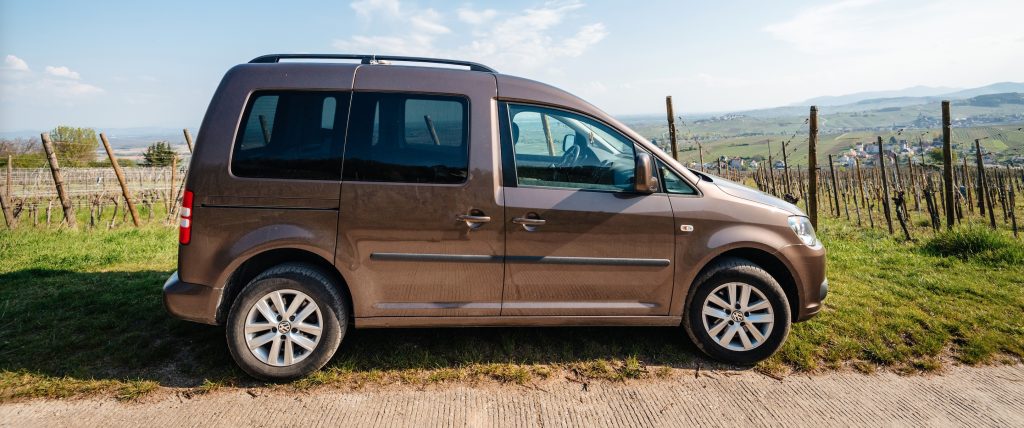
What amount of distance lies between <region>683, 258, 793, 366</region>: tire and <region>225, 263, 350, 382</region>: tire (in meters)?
2.37

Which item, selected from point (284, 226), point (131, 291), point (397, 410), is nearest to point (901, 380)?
point (397, 410)

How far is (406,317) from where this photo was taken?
3229 millimetres

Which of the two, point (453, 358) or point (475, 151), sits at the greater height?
point (475, 151)

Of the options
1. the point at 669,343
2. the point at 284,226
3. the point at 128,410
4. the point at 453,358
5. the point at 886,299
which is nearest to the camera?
the point at 128,410

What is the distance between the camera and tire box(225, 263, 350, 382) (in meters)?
3.05

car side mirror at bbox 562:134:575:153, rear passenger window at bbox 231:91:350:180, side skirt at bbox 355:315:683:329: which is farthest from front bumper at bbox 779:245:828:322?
rear passenger window at bbox 231:91:350:180

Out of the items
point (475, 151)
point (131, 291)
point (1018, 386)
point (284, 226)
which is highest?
point (475, 151)

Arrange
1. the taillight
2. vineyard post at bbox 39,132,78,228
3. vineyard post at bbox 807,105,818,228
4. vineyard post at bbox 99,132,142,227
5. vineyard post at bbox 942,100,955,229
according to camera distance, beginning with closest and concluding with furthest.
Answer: the taillight, vineyard post at bbox 942,100,955,229, vineyard post at bbox 807,105,818,228, vineyard post at bbox 39,132,78,228, vineyard post at bbox 99,132,142,227

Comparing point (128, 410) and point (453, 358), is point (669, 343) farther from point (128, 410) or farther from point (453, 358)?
point (128, 410)

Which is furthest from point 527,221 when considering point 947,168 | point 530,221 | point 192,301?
point 947,168

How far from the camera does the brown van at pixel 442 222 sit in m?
3.07

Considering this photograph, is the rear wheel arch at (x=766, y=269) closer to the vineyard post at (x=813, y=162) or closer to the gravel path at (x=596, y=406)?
the gravel path at (x=596, y=406)

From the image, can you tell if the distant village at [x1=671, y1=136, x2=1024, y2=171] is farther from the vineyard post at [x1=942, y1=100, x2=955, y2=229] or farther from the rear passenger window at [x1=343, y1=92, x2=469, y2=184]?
the rear passenger window at [x1=343, y1=92, x2=469, y2=184]

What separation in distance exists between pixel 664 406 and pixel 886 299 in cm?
311
